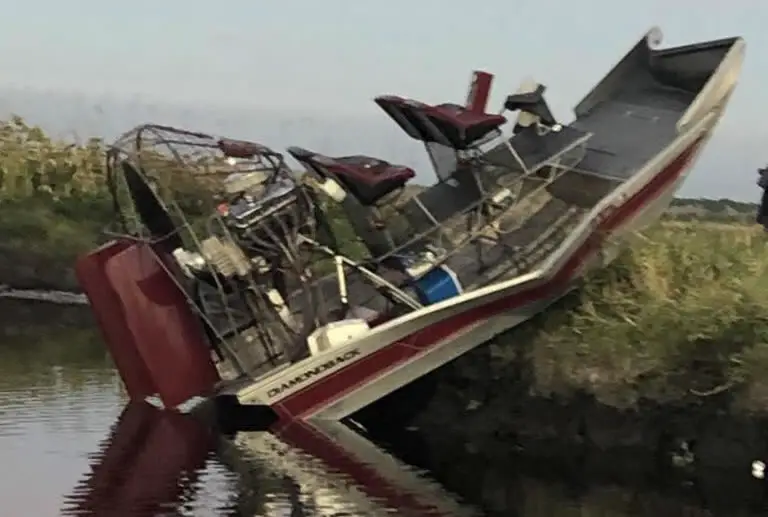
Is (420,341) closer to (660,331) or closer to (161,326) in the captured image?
(660,331)

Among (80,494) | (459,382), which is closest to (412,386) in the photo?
(459,382)

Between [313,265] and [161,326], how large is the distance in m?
1.86

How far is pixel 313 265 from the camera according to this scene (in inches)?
655

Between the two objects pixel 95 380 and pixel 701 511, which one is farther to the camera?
pixel 95 380

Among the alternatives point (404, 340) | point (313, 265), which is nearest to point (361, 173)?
point (313, 265)

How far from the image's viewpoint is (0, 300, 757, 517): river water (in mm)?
13523

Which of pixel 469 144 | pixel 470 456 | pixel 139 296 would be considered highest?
pixel 469 144

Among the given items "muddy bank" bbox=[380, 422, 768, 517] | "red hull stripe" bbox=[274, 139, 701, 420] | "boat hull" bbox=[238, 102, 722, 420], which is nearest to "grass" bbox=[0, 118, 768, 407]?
"boat hull" bbox=[238, 102, 722, 420]

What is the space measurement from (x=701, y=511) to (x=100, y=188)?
1860 centimetres

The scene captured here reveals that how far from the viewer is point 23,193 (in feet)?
98.5

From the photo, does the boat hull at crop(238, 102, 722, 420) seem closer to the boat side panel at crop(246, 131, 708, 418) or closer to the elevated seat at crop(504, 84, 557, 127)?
the boat side panel at crop(246, 131, 708, 418)

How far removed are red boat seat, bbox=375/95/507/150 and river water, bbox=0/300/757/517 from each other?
12.6 ft

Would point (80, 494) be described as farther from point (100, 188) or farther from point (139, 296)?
point (100, 188)

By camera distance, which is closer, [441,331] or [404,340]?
[404,340]
